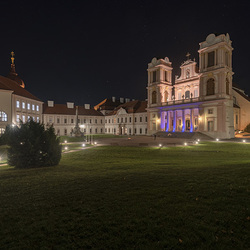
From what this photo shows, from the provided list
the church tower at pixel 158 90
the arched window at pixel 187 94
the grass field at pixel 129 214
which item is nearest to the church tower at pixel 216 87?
the arched window at pixel 187 94

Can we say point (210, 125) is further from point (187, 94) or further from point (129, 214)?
point (129, 214)

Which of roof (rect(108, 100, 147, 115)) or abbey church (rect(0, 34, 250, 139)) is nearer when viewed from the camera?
abbey church (rect(0, 34, 250, 139))

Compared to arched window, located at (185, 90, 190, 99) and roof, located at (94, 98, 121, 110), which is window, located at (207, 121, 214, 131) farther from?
roof, located at (94, 98, 121, 110)

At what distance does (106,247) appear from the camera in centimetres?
400

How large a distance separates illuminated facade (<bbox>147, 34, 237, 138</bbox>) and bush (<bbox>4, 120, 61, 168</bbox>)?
1651 inches

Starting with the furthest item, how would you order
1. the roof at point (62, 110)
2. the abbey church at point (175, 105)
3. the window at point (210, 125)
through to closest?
the roof at point (62, 110)
the window at point (210, 125)
the abbey church at point (175, 105)

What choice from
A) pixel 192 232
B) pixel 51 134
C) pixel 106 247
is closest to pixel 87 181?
pixel 106 247

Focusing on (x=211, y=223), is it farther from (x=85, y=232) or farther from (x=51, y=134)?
(x=51, y=134)

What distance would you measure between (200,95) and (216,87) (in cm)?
453

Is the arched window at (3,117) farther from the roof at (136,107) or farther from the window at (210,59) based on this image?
the window at (210,59)

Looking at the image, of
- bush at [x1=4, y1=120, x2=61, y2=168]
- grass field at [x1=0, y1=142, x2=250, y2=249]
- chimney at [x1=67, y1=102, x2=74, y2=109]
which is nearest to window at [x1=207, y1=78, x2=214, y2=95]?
grass field at [x1=0, y1=142, x2=250, y2=249]

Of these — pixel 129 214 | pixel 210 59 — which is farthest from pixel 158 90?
pixel 129 214

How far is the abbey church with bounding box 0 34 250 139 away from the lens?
147ft

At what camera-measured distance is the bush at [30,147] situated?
42.9 ft
